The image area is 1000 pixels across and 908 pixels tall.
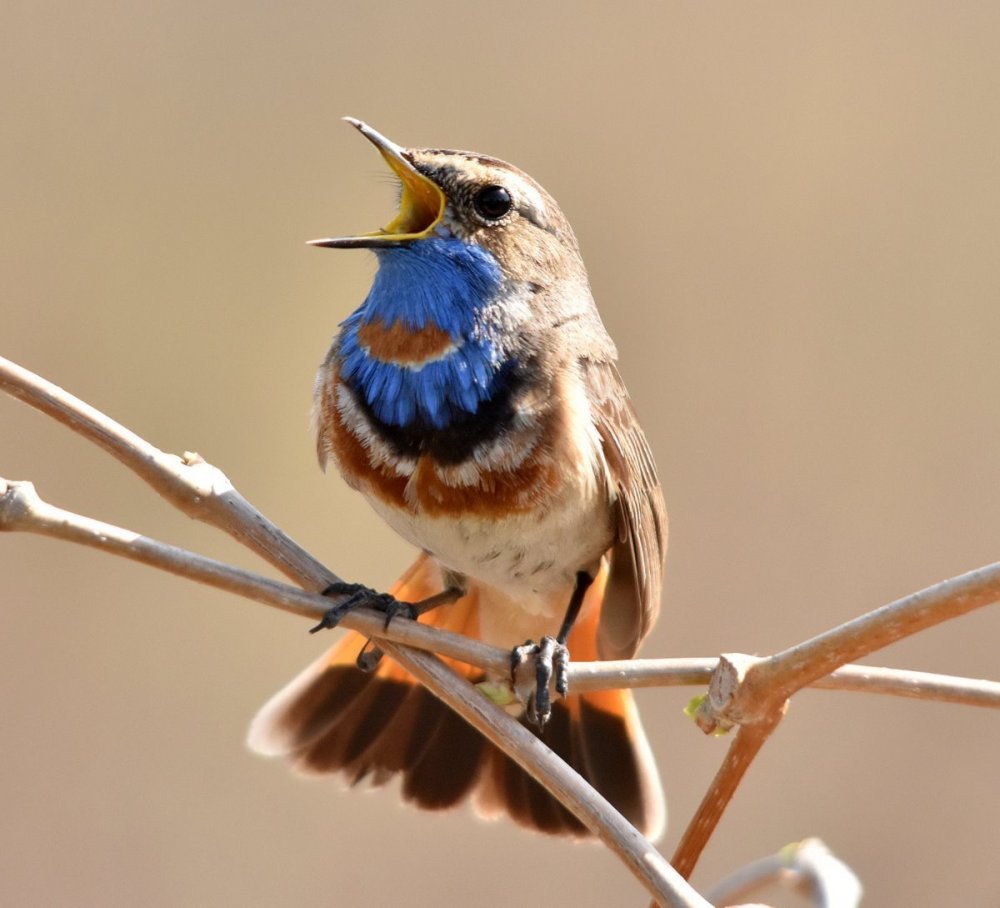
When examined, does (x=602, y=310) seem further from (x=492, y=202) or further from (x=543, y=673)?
(x=543, y=673)

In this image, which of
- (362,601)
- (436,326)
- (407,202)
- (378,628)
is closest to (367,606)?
(362,601)

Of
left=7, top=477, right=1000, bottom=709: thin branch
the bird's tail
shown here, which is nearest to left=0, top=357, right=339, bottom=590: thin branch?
left=7, top=477, right=1000, bottom=709: thin branch

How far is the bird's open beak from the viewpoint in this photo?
3031 millimetres

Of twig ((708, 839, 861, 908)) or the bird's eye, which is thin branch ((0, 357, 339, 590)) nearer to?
twig ((708, 839, 861, 908))

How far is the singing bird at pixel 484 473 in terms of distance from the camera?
304 centimetres

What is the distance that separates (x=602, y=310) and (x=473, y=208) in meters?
1.43

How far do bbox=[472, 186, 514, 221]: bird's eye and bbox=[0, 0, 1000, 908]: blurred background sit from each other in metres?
1.29

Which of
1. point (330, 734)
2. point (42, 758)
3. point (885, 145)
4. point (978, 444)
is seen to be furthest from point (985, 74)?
point (42, 758)

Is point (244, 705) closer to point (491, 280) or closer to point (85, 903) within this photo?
point (85, 903)

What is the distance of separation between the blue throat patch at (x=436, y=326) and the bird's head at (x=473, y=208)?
45mm

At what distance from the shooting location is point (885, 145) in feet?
15.8

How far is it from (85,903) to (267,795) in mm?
590

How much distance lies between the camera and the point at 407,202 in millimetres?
3279

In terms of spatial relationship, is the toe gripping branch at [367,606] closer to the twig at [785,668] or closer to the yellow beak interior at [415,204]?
the twig at [785,668]
